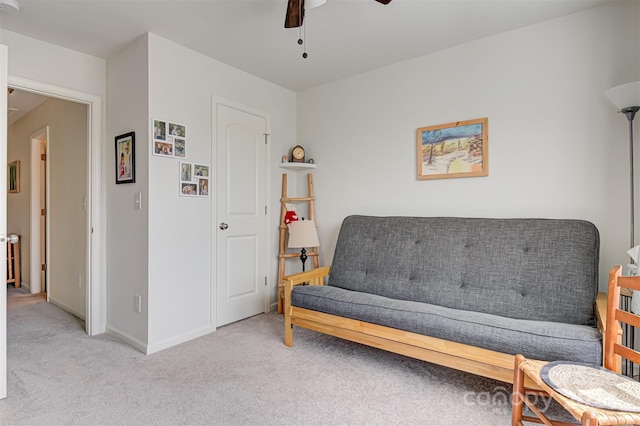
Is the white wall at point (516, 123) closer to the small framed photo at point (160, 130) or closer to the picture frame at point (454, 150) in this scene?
the picture frame at point (454, 150)

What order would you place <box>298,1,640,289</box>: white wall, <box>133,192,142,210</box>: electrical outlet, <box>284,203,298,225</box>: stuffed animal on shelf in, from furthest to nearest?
<box>284,203,298,225</box>: stuffed animal on shelf → <box>133,192,142,210</box>: electrical outlet → <box>298,1,640,289</box>: white wall

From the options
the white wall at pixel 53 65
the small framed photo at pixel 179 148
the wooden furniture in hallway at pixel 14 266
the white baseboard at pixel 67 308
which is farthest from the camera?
the wooden furniture in hallway at pixel 14 266

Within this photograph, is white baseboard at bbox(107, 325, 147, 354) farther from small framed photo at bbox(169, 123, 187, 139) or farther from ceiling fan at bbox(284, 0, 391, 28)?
ceiling fan at bbox(284, 0, 391, 28)

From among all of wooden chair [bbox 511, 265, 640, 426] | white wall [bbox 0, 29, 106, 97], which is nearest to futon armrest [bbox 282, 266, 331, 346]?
wooden chair [bbox 511, 265, 640, 426]

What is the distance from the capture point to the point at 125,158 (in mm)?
2771

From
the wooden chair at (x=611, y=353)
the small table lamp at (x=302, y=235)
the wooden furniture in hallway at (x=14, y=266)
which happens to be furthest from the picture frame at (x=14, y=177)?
the wooden chair at (x=611, y=353)

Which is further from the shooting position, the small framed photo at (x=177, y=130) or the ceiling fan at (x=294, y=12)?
the small framed photo at (x=177, y=130)

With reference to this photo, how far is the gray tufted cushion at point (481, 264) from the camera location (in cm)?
207

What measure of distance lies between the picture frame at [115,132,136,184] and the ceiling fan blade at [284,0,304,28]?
1518 millimetres

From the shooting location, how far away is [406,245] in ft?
8.93

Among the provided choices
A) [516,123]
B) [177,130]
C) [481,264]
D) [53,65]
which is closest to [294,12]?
[177,130]

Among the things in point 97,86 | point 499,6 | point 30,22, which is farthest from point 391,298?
point 30,22

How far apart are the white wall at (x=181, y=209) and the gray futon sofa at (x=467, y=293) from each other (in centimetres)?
82

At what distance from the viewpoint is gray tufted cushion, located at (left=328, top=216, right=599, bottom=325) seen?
2.07 m
